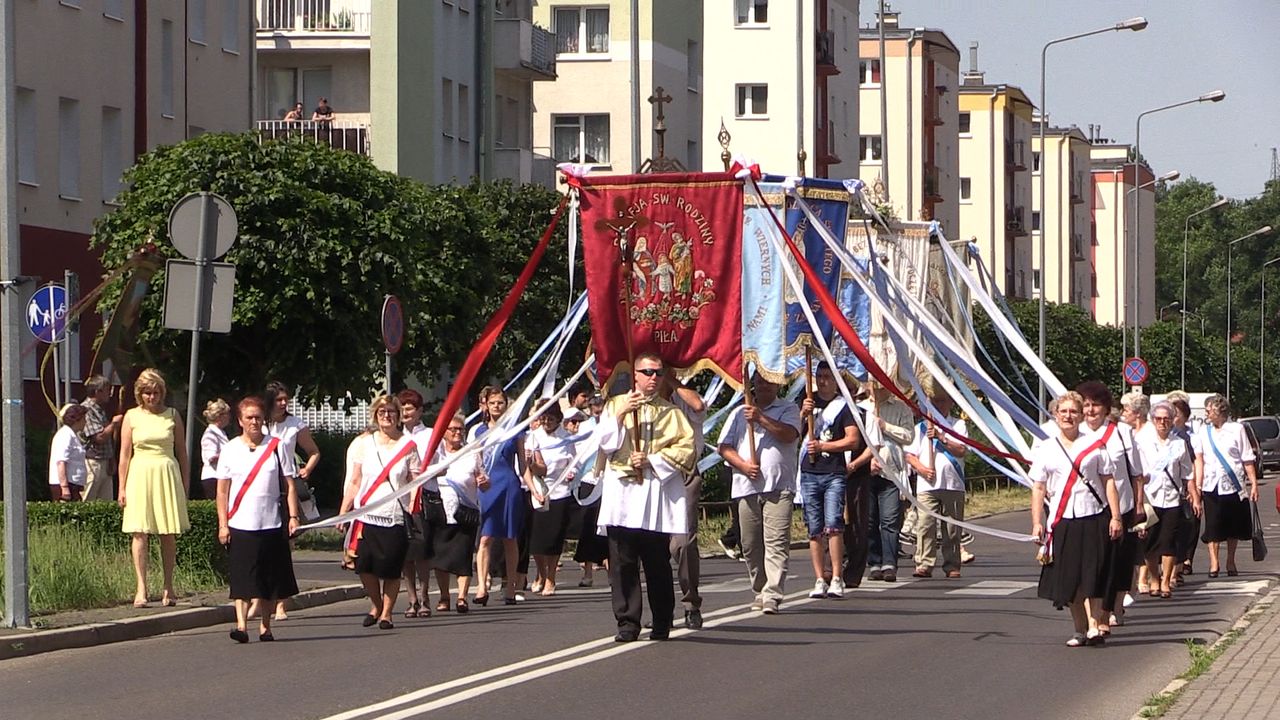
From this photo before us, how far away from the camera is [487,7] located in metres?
50.9

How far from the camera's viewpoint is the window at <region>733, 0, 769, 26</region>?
73.9 m

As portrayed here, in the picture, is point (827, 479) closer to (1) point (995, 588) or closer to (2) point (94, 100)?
(1) point (995, 588)

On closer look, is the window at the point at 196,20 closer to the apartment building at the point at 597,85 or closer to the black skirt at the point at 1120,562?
the apartment building at the point at 597,85

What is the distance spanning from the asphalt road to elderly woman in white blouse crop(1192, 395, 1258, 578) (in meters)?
2.68

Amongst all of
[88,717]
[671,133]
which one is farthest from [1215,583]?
[671,133]

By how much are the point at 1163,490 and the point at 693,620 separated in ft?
18.7

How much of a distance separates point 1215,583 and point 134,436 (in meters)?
9.83

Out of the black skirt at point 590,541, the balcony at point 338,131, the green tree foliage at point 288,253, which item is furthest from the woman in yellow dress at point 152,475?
the balcony at point 338,131

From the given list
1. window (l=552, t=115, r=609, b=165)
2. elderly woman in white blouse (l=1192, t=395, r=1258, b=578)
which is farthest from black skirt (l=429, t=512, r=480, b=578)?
window (l=552, t=115, r=609, b=165)

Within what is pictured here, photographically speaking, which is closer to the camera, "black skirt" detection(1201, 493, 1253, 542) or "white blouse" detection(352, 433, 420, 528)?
"white blouse" detection(352, 433, 420, 528)

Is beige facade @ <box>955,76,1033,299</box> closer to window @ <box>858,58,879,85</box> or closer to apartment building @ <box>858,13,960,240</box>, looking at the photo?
apartment building @ <box>858,13,960,240</box>

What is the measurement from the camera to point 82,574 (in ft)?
54.6

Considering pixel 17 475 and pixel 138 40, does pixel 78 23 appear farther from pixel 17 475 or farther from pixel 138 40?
pixel 17 475

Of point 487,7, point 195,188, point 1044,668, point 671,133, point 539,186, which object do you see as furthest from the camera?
point 671,133
